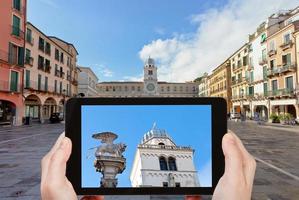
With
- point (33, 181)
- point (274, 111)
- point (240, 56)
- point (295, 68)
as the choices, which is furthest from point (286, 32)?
point (33, 181)

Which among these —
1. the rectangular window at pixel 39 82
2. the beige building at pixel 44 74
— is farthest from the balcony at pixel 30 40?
the rectangular window at pixel 39 82

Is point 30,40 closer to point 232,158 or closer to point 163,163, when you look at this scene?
point 163,163

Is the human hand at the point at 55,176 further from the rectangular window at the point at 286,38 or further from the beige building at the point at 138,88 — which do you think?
the beige building at the point at 138,88

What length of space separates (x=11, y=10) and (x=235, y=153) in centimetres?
2891

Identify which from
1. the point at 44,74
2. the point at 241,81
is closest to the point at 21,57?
the point at 44,74

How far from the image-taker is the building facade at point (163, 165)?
1.65 meters

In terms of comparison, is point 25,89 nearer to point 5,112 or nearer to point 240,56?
point 5,112

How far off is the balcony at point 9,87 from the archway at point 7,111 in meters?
1.63

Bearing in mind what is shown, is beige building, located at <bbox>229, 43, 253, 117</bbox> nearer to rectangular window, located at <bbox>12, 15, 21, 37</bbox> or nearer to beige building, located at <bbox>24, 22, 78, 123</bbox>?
beige building, located at <bbox>24, 22, 78, 123</bbox>

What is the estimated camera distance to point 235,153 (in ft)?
4.87

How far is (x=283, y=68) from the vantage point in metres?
32.1

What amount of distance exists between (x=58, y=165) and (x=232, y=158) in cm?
104

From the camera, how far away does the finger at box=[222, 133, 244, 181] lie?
1426 millimetres

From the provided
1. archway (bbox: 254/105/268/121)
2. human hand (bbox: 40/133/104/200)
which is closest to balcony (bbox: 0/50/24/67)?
human hand (bbox: 40/133/104/200)
